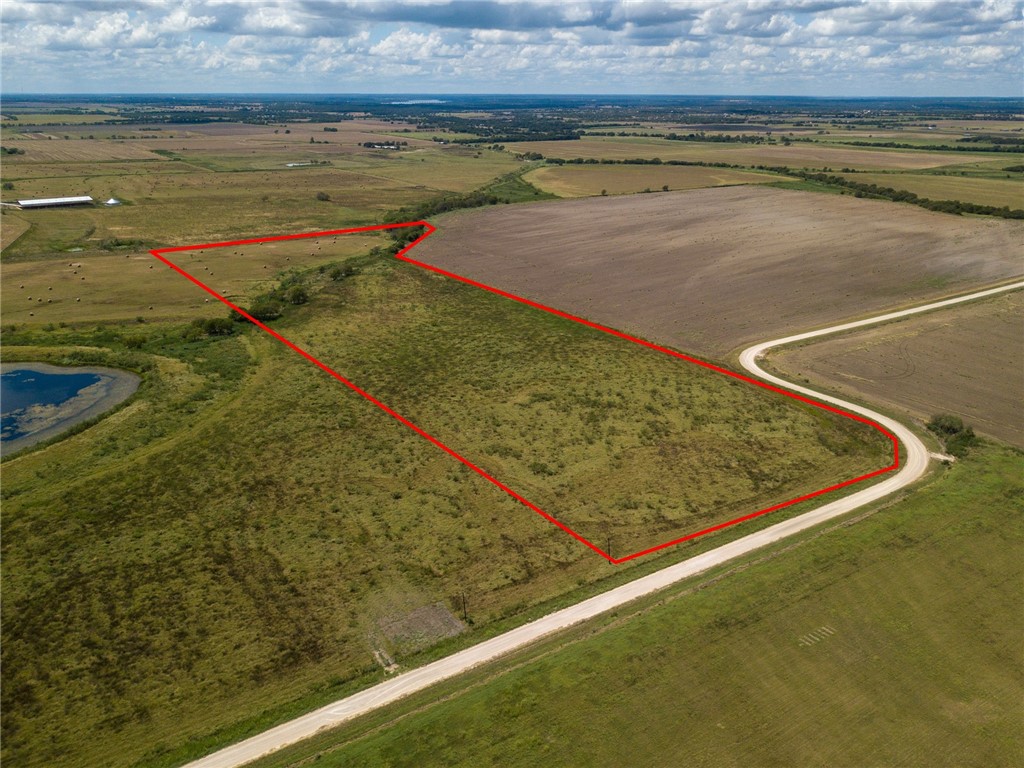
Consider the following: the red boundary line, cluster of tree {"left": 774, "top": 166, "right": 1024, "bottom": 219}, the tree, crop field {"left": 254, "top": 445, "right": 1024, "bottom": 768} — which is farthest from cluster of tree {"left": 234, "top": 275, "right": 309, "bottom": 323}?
cluster of tree {"left": 774, "top": 166, "right": 1024, "bottom": 219}

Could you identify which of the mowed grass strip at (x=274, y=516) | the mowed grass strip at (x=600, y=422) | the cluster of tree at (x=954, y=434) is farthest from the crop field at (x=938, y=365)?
the mowed grass strip at (x=274, y=516)

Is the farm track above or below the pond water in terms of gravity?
below

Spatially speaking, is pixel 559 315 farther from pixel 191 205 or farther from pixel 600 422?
pixel 191 205

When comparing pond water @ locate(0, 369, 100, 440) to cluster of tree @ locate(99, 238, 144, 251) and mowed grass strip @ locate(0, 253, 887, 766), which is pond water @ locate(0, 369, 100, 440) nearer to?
mowed grass strip @ locate(0, 253, 887, 766)

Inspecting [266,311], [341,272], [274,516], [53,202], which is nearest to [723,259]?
[341,272]

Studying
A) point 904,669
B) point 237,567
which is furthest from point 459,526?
point 904,669

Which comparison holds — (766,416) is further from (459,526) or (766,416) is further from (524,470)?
(459,526)

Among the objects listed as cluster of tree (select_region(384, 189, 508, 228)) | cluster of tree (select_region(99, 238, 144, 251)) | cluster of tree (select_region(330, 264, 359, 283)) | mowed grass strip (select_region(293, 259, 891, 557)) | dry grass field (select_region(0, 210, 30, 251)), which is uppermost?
cluster of tree (select_region(384, 189, 508, 228))

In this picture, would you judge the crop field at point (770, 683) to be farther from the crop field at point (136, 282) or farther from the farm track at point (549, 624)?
the crop field at point (136, 282)
